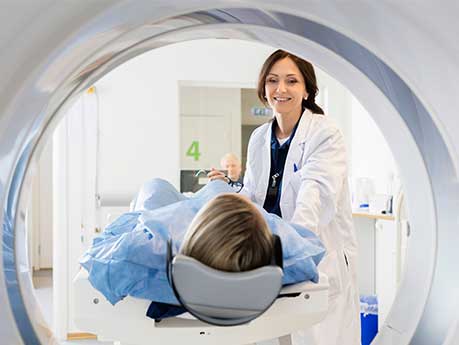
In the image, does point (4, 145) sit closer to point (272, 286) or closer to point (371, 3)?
point (371, 3)

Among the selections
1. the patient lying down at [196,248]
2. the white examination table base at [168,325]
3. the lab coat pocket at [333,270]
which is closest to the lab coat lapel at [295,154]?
the lab coat pocket at [333,270]

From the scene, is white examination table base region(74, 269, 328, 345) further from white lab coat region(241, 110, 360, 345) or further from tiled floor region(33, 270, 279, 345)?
tiled floor region(33, 270, 279, 345)

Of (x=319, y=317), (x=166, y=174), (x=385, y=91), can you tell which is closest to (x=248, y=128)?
(x=166, y=174)

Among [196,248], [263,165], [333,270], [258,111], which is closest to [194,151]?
[258,111]

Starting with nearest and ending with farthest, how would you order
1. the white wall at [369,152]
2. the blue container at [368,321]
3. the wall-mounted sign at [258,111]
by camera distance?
the blue container at [368,321], the white wall at [369,152], the wall-mounted sign at [258,111]

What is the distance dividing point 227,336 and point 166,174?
2.66 meters

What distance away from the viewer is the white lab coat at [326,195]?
5.99ft

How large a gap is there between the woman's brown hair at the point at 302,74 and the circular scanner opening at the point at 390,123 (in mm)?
929

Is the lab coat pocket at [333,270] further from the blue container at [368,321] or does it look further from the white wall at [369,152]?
the white wall at [369,152]

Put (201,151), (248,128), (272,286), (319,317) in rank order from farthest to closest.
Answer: (248,128) < (201,151) < (319,317) < (272,286)

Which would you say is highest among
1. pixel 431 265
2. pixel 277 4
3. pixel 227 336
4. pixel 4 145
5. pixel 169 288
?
pixel 277 4

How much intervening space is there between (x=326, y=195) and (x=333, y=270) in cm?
27

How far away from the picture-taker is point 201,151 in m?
5.09

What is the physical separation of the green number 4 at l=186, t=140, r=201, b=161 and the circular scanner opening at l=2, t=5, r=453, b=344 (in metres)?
4.01
